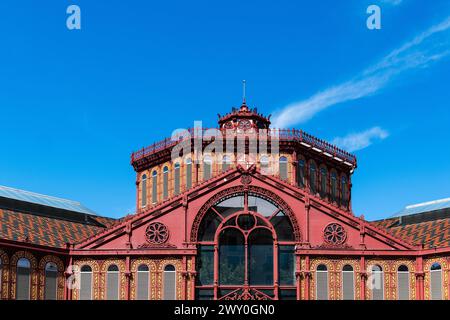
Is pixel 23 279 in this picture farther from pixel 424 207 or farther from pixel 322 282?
pixel 424 207

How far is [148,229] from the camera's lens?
180 ft

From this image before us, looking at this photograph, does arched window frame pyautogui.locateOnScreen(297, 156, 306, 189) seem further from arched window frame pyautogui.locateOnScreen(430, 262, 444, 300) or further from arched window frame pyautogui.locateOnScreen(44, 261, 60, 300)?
arched window frame pyautogui.locateOnScreen(44, 261, 60, 300)

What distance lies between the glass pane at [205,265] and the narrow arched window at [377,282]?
11421 millimetres

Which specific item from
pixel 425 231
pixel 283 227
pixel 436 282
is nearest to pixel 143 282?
pixel 283 227

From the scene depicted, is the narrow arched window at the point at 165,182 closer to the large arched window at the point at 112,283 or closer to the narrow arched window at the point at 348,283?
the large arched window at the point at 112,283

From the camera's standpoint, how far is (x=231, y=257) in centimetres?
5453

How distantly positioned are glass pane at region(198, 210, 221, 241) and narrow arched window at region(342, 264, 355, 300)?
9.68 metres

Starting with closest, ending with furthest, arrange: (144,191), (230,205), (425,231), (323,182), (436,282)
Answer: (436,282) → (230,205) → (425,231) → (323,182) → (144,191)

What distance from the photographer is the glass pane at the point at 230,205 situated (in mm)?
55469

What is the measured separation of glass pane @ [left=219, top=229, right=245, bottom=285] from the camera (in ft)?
178

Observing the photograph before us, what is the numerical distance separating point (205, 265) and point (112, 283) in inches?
265

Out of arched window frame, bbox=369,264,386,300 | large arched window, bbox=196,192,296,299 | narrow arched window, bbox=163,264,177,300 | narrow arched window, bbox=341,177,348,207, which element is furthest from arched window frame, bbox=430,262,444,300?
narrow arched window, bbox=163,264,177,300

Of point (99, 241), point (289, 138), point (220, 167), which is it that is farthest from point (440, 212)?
point (99, 241)
